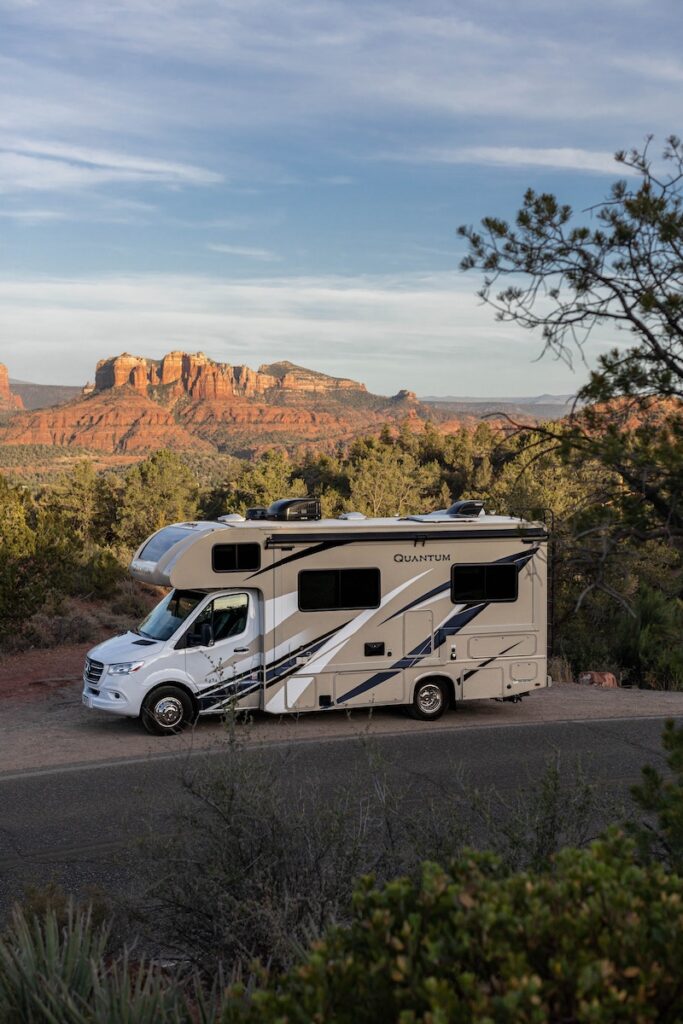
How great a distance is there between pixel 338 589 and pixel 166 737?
2.90m

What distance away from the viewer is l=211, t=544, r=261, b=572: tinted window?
12781mm

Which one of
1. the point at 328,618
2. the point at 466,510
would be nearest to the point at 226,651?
the point at 328,618

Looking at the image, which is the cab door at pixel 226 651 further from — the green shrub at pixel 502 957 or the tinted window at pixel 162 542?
the green shrub at pixel 502 957

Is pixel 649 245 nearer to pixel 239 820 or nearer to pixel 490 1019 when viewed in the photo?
pixel 239 820

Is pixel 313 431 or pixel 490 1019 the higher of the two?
pixel 313 431

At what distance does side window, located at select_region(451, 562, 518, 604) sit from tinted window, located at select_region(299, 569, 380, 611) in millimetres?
1144

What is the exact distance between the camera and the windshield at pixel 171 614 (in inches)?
511

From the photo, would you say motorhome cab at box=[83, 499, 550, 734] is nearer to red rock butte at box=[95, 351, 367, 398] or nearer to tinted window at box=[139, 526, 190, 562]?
tinted window at box=[139, 526, 190, 562]

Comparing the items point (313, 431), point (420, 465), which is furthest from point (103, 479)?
point (313, 431)

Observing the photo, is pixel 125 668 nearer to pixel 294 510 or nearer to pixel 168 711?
pixel 168 711

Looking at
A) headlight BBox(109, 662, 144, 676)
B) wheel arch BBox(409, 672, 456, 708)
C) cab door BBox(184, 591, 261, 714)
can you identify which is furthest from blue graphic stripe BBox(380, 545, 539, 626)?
headlight BBox(109, 662, 144, 676)

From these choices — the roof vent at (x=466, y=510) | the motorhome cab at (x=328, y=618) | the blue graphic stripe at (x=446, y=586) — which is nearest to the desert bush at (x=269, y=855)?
the motorhome cab at (x=328, y=618)

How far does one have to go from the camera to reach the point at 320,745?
1243 cm

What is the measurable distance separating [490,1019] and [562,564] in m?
4.08
